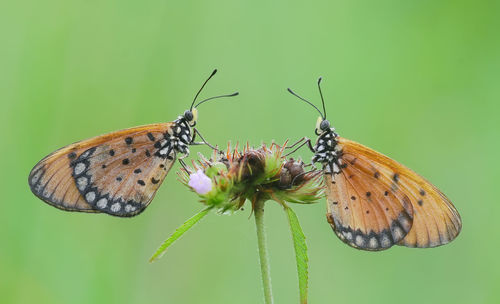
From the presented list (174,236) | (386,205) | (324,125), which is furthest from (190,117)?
(386,205)

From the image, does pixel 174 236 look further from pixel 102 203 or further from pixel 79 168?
pixel 79 168

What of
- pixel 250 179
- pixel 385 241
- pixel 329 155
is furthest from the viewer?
pixel 329 155

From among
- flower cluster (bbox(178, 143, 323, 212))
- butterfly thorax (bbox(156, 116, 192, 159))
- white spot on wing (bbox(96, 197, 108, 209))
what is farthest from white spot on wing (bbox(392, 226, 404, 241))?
white spot on wing (bbox(96, 197, 108, 209))

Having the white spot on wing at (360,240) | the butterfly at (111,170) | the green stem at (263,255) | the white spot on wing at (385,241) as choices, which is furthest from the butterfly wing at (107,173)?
the white spot on wing at (385,241)

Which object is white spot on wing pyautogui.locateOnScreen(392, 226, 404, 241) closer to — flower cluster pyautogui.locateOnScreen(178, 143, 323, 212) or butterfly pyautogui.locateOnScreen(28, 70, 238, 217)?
flower cluster pyautogui.locateOnScreen(178, 143, 323, 212)

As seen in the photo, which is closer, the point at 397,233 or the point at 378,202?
the point at 397,233

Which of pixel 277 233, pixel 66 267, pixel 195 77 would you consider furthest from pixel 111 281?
pixel 195 77
